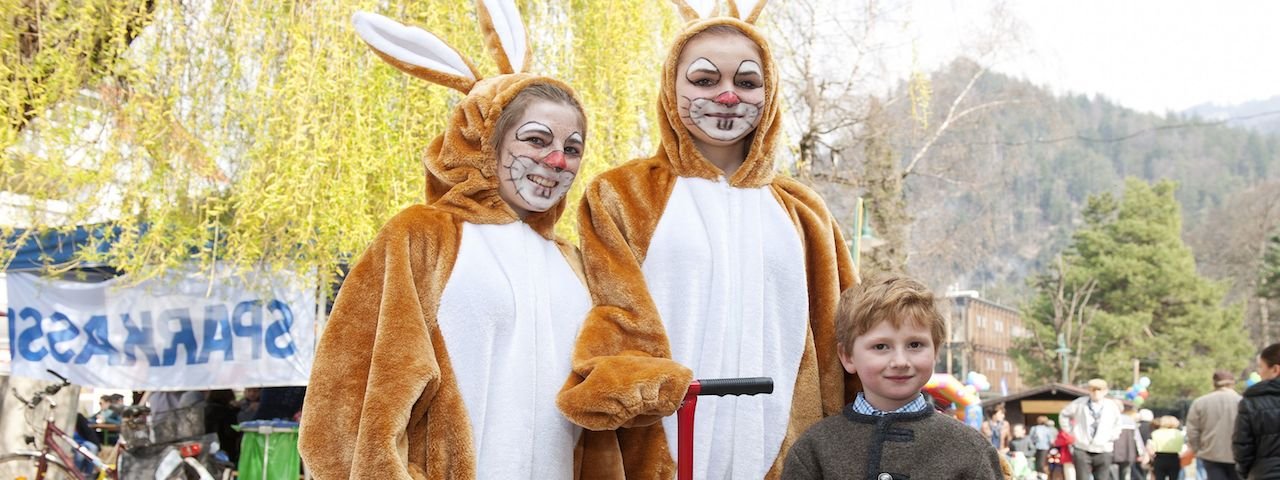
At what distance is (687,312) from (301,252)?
4.07m

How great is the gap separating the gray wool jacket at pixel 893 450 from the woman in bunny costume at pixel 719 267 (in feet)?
0.56

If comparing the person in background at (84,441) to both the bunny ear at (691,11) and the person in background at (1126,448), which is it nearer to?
the bunny ear at (691,11)

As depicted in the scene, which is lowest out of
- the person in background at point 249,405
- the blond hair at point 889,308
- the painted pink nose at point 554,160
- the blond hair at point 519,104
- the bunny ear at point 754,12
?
the person in background at point 249,405

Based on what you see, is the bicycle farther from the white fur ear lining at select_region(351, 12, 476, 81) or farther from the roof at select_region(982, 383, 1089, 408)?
the roof at select_region(982, 383, 1089, 408)

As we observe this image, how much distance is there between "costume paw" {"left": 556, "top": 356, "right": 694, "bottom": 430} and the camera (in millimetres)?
2357

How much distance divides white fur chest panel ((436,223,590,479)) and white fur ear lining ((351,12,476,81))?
1.49 feet

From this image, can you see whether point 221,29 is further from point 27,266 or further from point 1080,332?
point 1080,332

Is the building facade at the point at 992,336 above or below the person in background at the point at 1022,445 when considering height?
below

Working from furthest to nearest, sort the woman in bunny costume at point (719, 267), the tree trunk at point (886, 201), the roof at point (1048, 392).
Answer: the roof at point (1048, 392), the tree trunk at point (886, 201), the woman in bunny costume at point (719, 267)

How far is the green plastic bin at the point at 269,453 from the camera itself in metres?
7.95

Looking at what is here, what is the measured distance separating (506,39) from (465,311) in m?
0.79

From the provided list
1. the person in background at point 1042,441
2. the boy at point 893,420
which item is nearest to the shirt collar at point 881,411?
the boy at point 893,420

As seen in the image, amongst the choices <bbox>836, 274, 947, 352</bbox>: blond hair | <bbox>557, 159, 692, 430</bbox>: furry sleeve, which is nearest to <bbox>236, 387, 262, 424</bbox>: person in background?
<bbox>557, 159, 692, 430</bbox>: furry sleeve

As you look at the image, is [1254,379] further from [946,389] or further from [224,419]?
[224,419]
